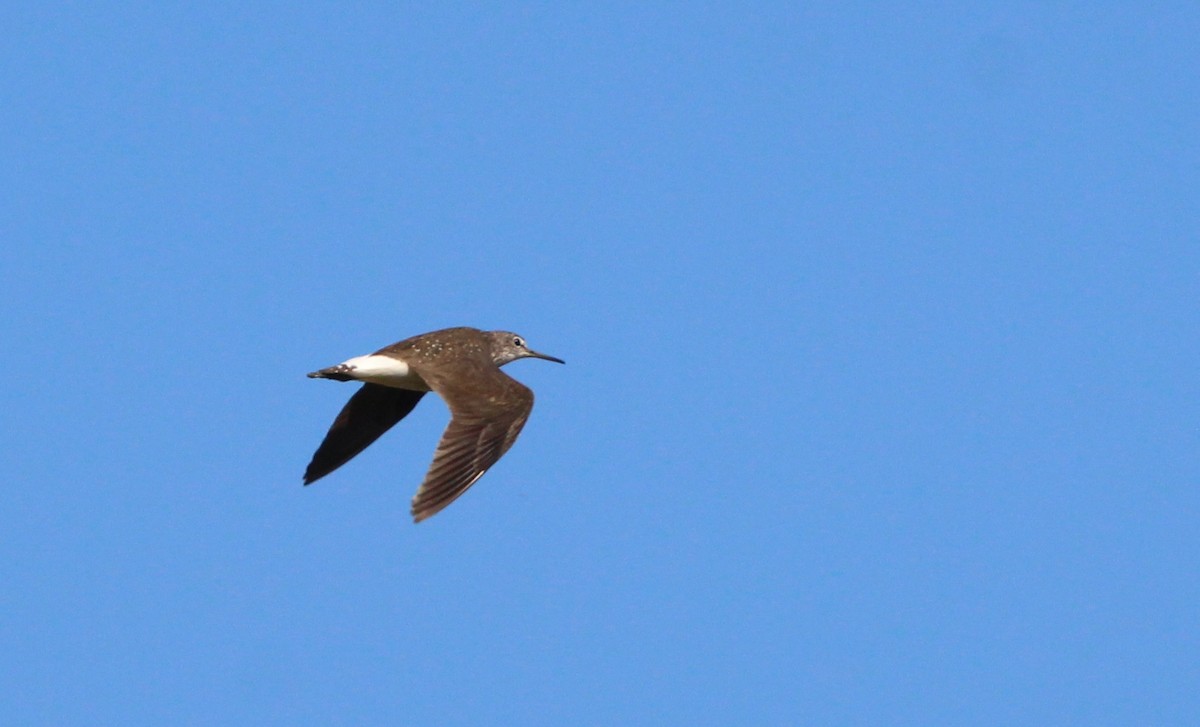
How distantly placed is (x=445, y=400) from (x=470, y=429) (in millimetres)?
654

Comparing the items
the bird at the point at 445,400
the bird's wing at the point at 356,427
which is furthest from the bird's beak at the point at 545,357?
the bird's wing at the point at 356,427

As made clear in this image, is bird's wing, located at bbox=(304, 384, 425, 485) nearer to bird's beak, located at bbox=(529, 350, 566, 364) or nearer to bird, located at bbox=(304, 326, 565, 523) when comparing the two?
bird, located at bbox=(304, 326, 565, 523)

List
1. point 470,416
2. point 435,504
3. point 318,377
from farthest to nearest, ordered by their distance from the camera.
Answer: point 318,377 → point 470,416 → point 435,504

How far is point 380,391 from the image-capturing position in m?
16.7

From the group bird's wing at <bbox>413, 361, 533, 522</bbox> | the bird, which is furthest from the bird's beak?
bird's wing at <bbox>413, 361, 533, 522</bbox>

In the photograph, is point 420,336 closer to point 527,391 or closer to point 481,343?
point 481,343

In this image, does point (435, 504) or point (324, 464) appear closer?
point (435, 504)

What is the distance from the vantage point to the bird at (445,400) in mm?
13805

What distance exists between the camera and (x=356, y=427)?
656 inches

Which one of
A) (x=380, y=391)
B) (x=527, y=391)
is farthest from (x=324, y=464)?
(x=527, y=391)

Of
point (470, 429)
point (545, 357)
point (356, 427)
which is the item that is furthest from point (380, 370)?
point (545, 357)

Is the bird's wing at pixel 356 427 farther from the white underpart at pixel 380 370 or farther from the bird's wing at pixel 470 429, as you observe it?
the bird's wing at pixel 470 429

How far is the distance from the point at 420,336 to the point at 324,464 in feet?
4.94

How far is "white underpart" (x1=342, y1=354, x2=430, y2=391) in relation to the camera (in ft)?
51.8
